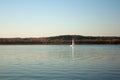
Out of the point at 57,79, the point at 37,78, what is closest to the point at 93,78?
the point at 57,79

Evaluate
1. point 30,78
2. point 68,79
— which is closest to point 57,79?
point 68,79

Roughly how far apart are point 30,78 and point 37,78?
0.61 m

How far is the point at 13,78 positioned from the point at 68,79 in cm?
490

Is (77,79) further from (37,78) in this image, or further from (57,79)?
(37,78)

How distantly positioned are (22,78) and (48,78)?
7.49 ft

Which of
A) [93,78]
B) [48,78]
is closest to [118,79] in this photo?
[93,78]

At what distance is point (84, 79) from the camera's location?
2431 cm

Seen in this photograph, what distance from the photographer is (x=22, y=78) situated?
24859 millimetres

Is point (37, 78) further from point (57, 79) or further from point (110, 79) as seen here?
point (110, 79)

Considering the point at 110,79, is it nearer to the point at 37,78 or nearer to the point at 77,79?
the point at 77,79

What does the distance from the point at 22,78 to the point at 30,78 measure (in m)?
0.70

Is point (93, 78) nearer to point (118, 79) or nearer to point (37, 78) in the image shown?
point (118, 79)

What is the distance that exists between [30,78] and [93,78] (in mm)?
5552

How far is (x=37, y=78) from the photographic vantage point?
24.9m
